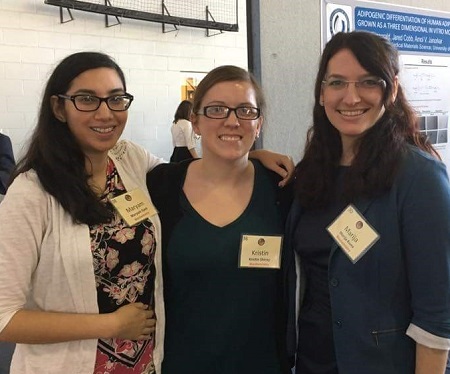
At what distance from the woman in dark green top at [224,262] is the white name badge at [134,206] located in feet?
0.19

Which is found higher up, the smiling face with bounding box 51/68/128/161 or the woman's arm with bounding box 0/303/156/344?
the smiling face with bounding box 51/68/128/161

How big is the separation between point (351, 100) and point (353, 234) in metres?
0.35

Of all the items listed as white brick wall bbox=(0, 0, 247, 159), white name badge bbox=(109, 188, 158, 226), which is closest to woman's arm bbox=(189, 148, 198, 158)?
white brick wall bbox=(0, 0, 247, 159)

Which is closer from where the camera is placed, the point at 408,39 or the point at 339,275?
the point at 339,275

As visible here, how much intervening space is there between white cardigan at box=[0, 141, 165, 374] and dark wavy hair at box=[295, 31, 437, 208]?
0.65 m

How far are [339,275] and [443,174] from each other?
14.2 inches

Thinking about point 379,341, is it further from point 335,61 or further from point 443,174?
point 335,61

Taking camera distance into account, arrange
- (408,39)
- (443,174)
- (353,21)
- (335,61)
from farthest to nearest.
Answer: (408,39) → (353,21) → (335,61) → (443,174)

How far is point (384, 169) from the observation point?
46.0 inches

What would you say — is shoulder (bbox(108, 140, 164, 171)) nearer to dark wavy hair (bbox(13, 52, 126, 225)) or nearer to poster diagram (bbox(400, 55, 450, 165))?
dark wavy hair (bbox(13, 52, 126, 225))

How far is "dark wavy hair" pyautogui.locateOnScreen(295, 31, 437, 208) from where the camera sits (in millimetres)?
1188

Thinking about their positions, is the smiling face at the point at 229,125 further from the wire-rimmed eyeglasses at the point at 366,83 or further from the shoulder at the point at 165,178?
the wire-rimmed eyeglasses at the point at 366,83

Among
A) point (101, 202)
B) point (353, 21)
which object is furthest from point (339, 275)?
point (353, 21)

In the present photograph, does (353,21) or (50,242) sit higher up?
(353,21)
